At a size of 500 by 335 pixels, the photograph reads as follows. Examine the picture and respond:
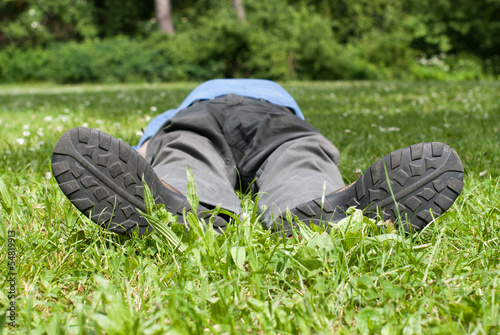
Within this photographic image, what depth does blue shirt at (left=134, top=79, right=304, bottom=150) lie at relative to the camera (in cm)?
233

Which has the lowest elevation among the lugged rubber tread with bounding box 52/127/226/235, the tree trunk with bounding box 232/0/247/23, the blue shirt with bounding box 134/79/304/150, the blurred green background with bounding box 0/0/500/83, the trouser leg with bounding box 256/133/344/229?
the blurred green background with bounding box 0/0/500/83

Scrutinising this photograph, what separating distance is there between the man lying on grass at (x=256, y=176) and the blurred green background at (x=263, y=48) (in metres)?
14.1

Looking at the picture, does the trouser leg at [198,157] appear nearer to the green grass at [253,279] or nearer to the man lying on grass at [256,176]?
the man lying on grass at [256,176]

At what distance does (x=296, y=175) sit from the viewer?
1547mm

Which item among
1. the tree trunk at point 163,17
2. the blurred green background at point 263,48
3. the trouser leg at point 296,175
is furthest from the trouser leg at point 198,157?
the tree trunk at point 163,17

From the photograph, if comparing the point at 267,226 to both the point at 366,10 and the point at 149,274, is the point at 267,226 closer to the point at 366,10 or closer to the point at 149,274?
the point at 149,274

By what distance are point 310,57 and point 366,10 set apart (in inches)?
428

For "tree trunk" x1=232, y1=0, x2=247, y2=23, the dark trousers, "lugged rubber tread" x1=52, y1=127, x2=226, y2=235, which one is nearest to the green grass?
"lugged rubber tread" x1=52, y1=127, x2=226, y2=235

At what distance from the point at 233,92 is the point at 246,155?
623 mm

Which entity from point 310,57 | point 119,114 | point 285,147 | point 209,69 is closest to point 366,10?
point 310,57

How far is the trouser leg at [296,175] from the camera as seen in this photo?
1.41 metres

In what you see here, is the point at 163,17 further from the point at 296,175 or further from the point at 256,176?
the point at 296,175

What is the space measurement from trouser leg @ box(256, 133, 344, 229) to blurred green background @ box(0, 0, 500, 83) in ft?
46.8

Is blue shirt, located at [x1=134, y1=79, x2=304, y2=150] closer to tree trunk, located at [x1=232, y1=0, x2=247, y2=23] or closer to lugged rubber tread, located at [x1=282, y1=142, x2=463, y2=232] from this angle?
lugged rubber tread, located at [x1=282, y1=142, x2=463, y2=232]
